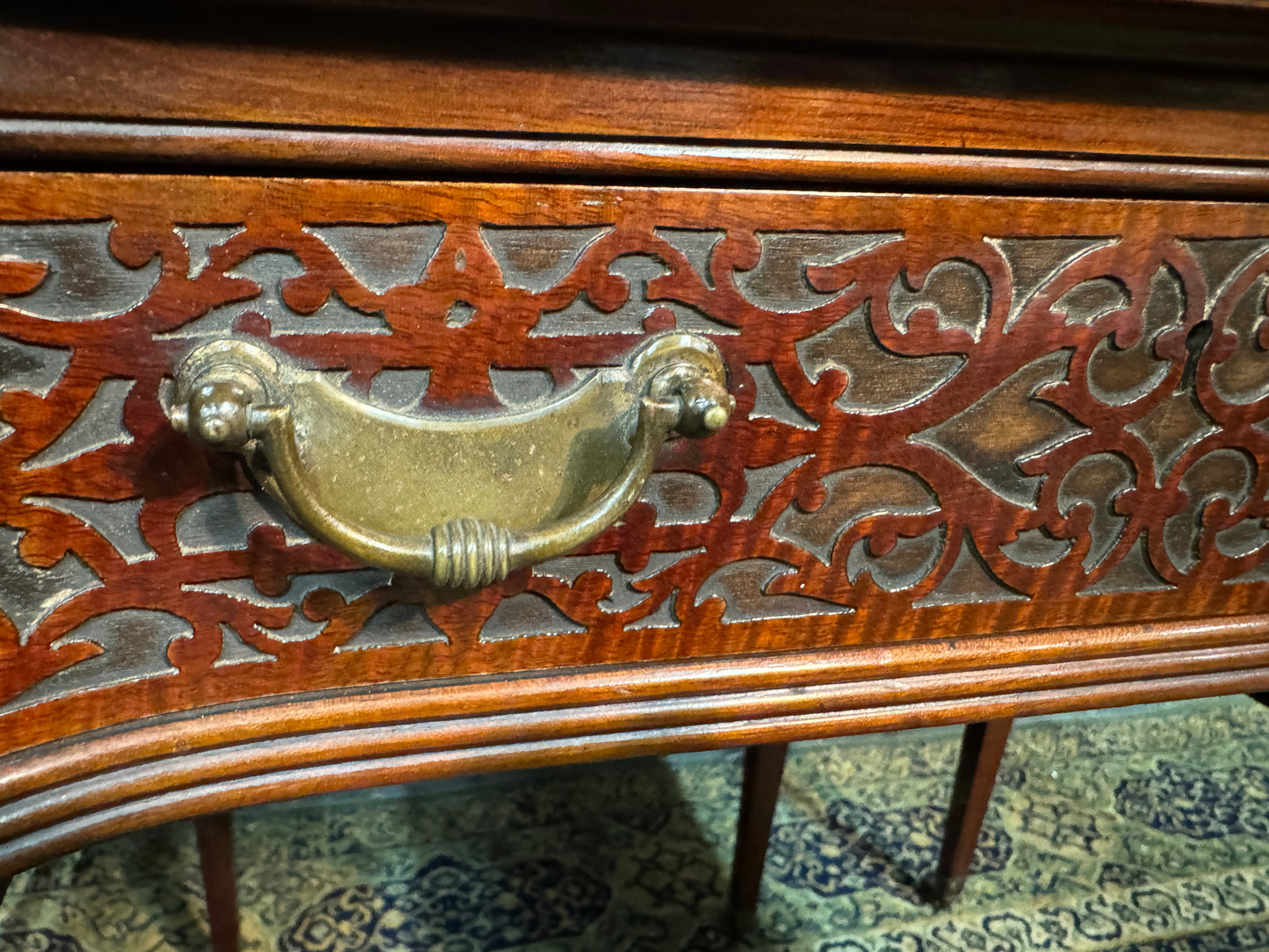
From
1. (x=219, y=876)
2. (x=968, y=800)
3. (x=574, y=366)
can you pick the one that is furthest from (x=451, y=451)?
(x=968, y=800)

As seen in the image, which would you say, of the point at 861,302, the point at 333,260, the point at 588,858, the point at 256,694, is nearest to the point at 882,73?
the point at 861,302

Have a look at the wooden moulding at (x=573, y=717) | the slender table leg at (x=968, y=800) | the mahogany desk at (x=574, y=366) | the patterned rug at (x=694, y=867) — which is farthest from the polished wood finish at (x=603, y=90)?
the patterned rug at (x=694, y=867)

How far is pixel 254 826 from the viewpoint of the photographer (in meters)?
0.83

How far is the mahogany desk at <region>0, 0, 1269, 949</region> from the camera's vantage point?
0.29 meters

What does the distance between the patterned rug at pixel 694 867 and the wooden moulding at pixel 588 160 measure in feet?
1.99

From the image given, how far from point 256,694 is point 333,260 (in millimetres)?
180

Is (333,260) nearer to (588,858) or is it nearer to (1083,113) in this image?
(1083,113)

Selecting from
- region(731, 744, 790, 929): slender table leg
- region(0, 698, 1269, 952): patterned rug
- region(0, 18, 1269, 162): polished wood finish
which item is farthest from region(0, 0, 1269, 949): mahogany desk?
region(0, 698, 1269, 952): patterned rug

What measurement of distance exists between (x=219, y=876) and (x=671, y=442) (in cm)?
49

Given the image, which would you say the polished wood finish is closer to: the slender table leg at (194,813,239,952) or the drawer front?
the drawer front

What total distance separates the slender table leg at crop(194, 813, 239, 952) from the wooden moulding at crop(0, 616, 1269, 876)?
0.28 metres

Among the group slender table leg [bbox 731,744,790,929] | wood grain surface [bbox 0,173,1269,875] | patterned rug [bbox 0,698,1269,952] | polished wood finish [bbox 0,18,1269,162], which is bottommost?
patterned rug [bbox 0,698,1269,952]

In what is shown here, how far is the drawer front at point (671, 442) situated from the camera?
12.1 inches

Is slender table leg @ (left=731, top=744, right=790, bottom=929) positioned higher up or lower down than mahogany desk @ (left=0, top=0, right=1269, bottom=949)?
Answer: lower down
